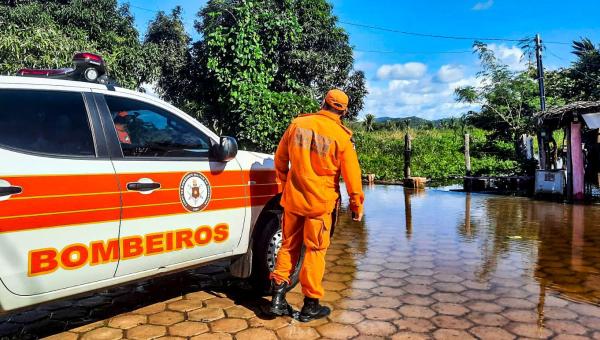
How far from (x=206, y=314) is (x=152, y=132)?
5.12 ft

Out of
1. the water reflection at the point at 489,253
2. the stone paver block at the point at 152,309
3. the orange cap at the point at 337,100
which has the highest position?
the orange cap at the point at 337,100

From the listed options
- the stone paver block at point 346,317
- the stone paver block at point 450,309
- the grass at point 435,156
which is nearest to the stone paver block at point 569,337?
the stone paver block at point 450,309

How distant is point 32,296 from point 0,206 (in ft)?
1.91

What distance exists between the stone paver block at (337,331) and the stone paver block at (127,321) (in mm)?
1438

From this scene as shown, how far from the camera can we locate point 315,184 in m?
3.38

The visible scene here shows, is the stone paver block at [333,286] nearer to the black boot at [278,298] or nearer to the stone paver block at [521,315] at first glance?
the black boot at [278,298]

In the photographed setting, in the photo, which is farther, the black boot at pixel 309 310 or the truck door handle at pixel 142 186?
the black boot at pixel 309 310

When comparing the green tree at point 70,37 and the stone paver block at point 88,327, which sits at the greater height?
the green tree at point 70,37

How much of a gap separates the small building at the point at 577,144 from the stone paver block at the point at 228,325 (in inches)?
409

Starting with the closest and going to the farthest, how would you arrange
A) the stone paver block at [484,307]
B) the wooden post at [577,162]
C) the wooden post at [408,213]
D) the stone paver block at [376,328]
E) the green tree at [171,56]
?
the stone paver block at [376,328] → the stone paver block at [484,307] → the wooden post at [408,213] → the wooden post at [577,162] → the green tree at [171,56]

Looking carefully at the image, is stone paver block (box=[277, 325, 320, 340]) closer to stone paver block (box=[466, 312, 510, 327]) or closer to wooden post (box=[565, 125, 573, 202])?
stone paver block (box=[466, 312, 510, 327])

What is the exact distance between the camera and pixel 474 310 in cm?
374

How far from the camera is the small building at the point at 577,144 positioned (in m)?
10.9

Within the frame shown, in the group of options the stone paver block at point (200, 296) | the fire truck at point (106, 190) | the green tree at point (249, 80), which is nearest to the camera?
the fire truck at point (106, 190)
